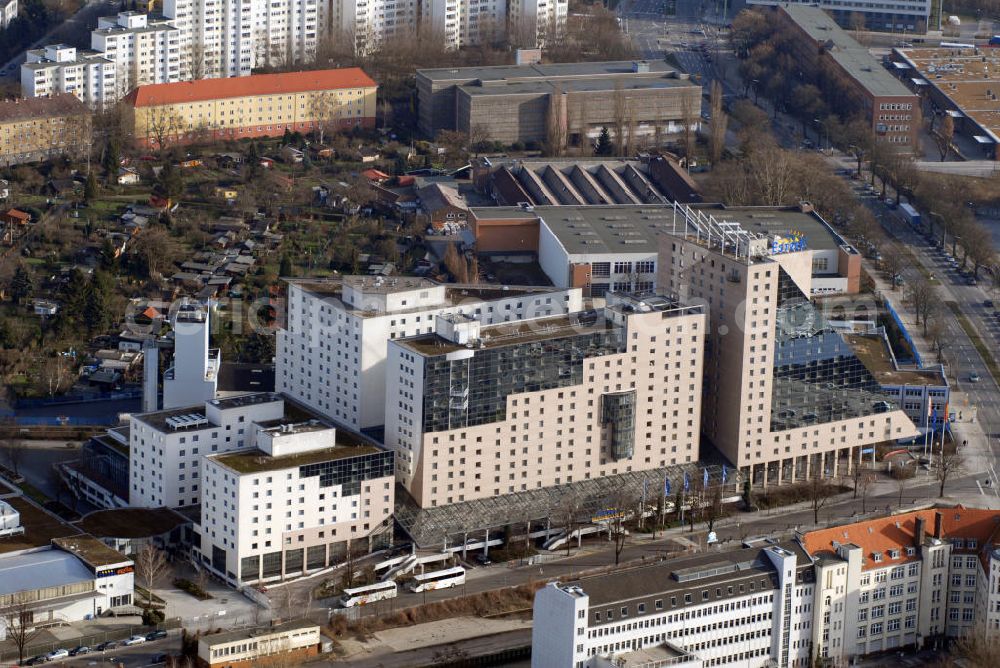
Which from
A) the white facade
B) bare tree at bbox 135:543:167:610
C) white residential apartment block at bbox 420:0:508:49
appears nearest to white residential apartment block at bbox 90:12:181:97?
white residential apartment block at bbox 420:0:508:49

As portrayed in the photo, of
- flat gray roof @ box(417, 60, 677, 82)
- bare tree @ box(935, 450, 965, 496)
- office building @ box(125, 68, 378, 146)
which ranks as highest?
flat gray roof @ box(417, 60, 677, 82)

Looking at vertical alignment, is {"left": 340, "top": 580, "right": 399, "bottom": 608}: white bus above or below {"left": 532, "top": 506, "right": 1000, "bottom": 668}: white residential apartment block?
below

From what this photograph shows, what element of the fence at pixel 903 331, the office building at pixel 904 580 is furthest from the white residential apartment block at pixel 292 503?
the fence at pixel 903 331

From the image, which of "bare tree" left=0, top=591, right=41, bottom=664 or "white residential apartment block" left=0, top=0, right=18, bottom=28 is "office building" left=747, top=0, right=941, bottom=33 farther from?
"bare tree" left=0, top=591, right=41, bottom=664

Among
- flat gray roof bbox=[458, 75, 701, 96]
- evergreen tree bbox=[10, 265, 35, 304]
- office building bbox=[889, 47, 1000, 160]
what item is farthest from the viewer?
office building bbox=[889, 47, 1000, 160]

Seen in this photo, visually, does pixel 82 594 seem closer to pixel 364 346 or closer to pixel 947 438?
pixel 364 346

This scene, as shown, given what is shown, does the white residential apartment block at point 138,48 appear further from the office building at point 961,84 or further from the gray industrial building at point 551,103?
the office building at point 961,84

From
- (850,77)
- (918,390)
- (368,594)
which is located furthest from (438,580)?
(850,77)
